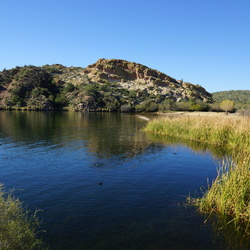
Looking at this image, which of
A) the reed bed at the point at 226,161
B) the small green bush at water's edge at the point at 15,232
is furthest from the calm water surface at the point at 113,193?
the reed bed at the point at 226,161

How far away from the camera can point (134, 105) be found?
111 m

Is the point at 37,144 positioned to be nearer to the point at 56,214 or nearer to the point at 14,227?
the point at 56,214

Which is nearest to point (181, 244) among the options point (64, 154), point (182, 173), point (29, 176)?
point (182, 173)

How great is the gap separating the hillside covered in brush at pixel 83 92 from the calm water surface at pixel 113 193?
3366 inches

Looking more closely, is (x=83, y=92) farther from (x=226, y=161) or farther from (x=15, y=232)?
(x=15, y=232)

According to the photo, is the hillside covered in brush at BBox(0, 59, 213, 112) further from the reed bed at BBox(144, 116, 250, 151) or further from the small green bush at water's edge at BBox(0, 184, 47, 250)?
the small green bush at water's edge at BBox(0, 184, 47, 250)

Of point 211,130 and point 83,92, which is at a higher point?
point 83,92

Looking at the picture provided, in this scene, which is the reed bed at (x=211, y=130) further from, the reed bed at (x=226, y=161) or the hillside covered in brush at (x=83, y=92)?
the hillside covered in brush at (x=83, y=92)

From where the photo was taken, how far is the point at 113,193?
412 inches

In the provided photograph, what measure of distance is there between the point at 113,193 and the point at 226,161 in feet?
18.2

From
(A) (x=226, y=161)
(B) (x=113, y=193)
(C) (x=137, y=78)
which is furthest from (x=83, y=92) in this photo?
(A) (x=226, y=161)

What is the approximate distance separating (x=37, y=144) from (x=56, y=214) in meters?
15.7

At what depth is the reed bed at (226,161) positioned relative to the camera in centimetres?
801

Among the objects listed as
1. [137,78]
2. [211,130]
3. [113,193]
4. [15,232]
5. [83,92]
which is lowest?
[113,193]
